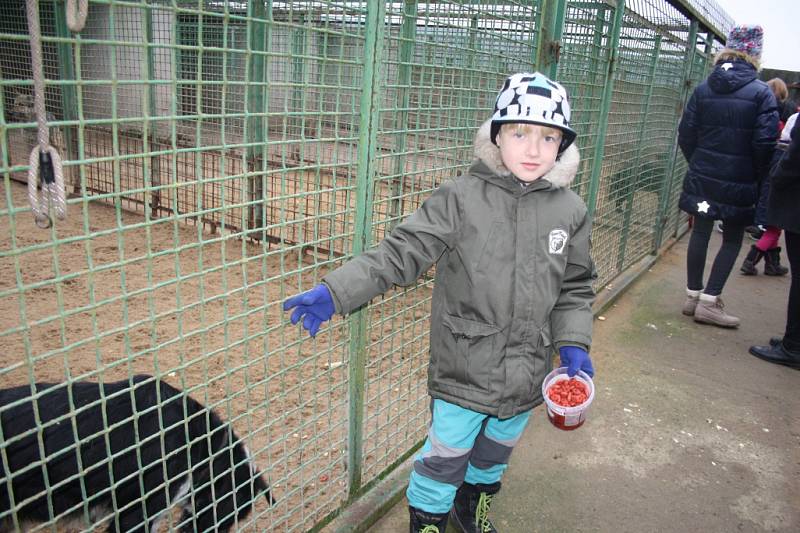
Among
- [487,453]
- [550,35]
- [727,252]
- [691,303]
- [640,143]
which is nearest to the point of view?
[487,453]

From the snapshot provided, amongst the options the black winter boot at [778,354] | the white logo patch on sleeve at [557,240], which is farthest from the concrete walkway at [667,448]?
the white logo patch on sleeve at [557,240]

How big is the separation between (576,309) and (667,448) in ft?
5.05

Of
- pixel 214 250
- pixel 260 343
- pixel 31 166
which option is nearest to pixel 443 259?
pixel 31 166

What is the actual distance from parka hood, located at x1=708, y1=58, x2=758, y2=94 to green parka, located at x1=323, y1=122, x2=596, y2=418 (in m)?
2.96

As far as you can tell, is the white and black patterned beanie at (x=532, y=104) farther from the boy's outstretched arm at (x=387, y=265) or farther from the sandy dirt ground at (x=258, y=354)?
the sandy dirt ground at (x=258, y=354)

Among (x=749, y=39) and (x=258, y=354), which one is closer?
(x=258, y=354)

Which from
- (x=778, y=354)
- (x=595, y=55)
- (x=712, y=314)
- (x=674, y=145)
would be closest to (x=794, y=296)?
(x=778, y=354)

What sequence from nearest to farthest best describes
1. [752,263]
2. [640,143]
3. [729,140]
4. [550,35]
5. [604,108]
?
[550,35]
[604,108]
[729,140]
[640,143]
[752,263]

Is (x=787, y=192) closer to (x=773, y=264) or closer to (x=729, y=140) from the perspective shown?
(x=729, y=140)

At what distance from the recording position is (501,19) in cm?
257

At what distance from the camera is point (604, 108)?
4.13 metres

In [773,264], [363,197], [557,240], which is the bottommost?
[773,264]

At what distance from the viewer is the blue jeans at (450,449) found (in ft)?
7.06

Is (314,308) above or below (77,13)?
below
